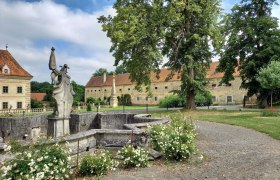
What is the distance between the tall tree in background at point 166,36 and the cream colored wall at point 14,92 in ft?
83.9

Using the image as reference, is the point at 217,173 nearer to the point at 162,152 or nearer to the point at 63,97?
the point at 162,152

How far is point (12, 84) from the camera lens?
46.8 metres

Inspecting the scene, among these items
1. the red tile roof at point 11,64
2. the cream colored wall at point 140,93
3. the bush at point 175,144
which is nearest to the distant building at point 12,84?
the red tile roof at point 11,64

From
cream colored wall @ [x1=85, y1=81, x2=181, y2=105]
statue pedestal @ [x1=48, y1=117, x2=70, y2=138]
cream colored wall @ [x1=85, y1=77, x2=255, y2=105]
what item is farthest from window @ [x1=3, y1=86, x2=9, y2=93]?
statue pedestal @ [x1=48, y1=117, x2=70, y2=138]

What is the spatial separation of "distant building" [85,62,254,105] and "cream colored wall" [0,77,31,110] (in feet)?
58.4

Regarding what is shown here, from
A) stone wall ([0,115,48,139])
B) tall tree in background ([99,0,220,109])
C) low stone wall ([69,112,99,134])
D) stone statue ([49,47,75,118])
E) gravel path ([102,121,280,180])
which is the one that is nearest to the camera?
gravel path ([102,121,280,180])

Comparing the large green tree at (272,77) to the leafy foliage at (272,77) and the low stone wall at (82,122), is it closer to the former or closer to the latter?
the leafy foliage at (272,77)

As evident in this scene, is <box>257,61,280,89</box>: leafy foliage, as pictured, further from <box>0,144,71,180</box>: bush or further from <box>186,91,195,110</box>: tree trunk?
<box>0,144,71,180</box>: bush

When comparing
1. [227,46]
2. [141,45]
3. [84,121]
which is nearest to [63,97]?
[84,121]

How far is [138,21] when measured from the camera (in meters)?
25.2

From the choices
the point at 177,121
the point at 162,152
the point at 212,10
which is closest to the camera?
the point at 162,152

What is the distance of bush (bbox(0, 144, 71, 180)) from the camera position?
5.11 metres

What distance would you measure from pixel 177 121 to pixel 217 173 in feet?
13.7

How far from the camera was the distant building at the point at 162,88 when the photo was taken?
5595 centimetres
